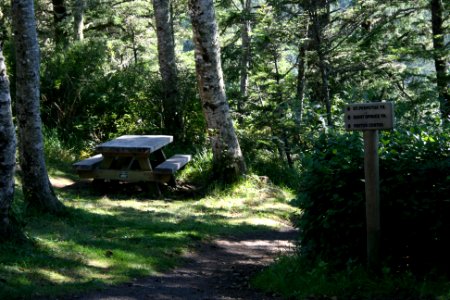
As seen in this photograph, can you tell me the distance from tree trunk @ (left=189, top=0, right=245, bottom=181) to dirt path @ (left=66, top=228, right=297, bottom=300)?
2424 millimetres

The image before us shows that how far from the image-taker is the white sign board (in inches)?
229

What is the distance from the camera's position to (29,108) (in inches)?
333

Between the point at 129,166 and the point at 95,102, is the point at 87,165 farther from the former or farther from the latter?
the point at 95,102

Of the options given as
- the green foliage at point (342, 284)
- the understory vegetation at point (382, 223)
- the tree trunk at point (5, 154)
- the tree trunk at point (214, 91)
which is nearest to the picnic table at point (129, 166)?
the tree trunk at point (214, 91)

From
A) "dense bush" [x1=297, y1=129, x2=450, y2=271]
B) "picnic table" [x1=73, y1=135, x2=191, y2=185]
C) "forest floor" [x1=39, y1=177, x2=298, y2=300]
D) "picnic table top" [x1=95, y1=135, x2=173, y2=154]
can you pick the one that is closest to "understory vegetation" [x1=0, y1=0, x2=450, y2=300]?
"dense bush" [x1=297, y1=129, x2=450, y2=271]

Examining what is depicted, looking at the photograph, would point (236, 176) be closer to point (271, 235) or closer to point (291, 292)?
point (271, 235)

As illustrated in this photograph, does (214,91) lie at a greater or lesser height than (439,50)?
lesser

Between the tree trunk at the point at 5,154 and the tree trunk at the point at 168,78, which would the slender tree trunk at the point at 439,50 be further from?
the tree trunk at the point at 5,154

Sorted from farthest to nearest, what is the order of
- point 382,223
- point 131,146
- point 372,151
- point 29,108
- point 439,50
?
point 439,50 → point 131,146 → point 29,108 → point 382,223 → point 372,151

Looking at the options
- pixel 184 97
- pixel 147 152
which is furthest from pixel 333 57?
pixel 147 152

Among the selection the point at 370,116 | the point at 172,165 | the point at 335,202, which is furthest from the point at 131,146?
the point at 370,116

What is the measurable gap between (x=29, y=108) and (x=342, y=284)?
204 inches

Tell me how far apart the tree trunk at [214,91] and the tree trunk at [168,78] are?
3.06 metres

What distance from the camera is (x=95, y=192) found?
1189 centimetres
